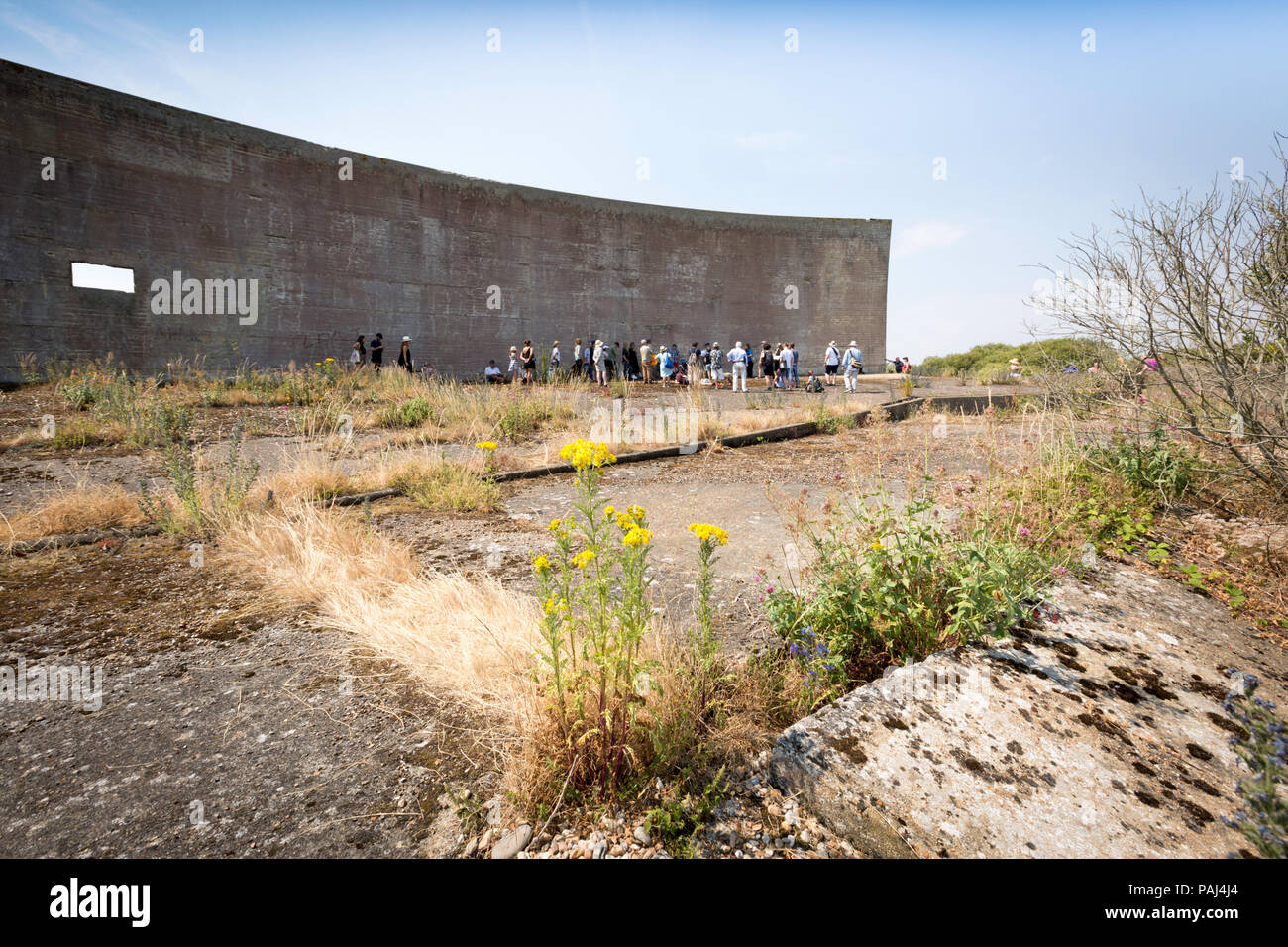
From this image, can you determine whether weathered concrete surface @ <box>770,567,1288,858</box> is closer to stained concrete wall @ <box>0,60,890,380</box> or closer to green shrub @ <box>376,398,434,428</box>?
green shrub @ <box>376,398,434,428</box>

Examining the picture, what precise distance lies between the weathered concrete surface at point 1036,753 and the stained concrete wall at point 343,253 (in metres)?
17.5

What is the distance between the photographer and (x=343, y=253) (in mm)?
17156

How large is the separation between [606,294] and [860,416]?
14.0 m

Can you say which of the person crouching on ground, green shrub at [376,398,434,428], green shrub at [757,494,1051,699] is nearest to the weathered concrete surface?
green shrub at [757,494,1051,699]

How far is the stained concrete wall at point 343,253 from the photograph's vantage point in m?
12.6

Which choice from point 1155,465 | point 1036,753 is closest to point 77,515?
point 1036,753

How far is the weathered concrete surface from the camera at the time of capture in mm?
1562

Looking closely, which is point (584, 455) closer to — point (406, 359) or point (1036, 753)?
point (1036, 753)

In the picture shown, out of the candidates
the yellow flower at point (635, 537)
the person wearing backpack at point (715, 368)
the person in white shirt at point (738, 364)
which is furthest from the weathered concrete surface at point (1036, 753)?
the person wearing backpack at point (715, 368)

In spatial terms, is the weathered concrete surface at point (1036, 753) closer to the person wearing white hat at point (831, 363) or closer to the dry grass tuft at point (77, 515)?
the dry grass tuft at point (77, 515)

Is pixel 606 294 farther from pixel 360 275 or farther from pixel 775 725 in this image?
pixel 775 725

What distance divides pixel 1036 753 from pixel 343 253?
19.7 m
